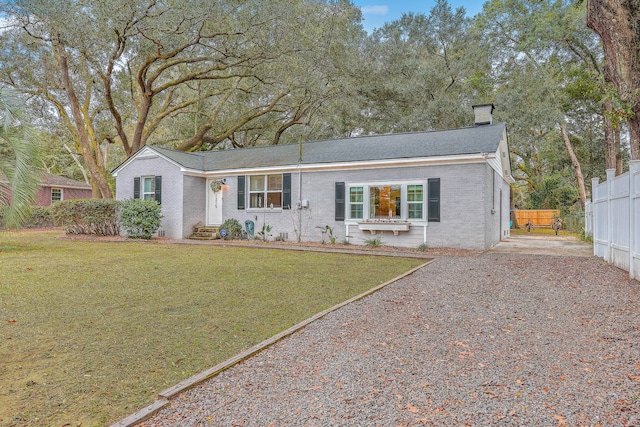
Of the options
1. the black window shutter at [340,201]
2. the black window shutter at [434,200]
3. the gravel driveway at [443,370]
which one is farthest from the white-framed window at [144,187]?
the gravel driveway at [443,370]

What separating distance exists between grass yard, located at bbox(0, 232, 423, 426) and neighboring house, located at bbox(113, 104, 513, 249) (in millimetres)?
3028

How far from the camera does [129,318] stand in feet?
13.8

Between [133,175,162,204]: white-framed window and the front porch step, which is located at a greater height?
[133,175,162,204]: white-framed window

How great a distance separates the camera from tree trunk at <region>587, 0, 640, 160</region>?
567cm

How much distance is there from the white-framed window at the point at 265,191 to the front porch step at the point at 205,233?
1.75 metres

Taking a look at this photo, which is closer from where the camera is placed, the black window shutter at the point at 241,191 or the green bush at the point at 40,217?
the black window shutter at the point at 241,191

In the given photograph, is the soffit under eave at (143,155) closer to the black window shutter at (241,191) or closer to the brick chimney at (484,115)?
the black window shutter at (241,191)

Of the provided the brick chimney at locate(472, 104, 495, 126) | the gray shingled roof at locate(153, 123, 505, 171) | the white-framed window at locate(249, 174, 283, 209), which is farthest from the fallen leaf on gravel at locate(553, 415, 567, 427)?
the brick chimney at locate(472, 104, 495, 126)

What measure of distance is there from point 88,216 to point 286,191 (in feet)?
26.9

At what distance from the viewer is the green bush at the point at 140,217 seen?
44.7 feet

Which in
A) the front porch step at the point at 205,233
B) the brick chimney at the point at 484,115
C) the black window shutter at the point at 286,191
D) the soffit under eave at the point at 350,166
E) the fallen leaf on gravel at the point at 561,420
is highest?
the brick chimney at the point at 484,115

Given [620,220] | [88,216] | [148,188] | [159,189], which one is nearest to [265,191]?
[159,189]

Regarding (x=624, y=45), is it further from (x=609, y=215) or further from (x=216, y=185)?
(x=216, y=185)

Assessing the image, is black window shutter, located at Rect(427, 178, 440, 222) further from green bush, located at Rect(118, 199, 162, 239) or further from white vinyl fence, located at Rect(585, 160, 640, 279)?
green bush, located at Rect(118, 199, 162, 239)
